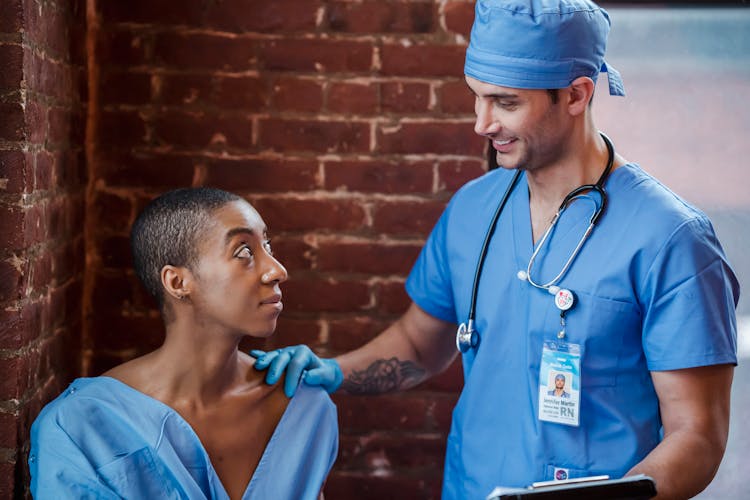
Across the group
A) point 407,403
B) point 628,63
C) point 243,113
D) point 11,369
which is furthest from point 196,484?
point 628,63

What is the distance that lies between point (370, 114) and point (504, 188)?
42 cm

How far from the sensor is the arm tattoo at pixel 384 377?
1933mm

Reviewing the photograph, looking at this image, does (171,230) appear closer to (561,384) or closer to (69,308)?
(69,308)

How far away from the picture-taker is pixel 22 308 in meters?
1.58

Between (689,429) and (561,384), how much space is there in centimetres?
23

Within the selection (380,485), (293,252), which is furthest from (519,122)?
(380,485)

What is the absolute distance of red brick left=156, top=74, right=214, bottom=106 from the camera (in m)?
2.07

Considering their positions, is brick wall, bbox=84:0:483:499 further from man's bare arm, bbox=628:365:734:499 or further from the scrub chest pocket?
man's bare arm, bbox=628:365:734:499

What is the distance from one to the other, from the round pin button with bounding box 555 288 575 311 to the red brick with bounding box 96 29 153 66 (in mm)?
1130

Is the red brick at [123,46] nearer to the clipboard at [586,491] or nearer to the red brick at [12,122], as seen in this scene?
the red brick at [12,122]

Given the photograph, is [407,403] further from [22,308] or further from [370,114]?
[22,308]

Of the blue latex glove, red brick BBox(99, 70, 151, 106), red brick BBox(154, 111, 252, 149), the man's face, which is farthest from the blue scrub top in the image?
red brick BBox(99, 70, 151, 106)

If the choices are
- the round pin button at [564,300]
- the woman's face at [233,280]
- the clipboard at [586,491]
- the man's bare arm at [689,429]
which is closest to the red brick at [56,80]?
the woman's face at [233,280]

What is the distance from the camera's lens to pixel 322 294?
7.05 feet
